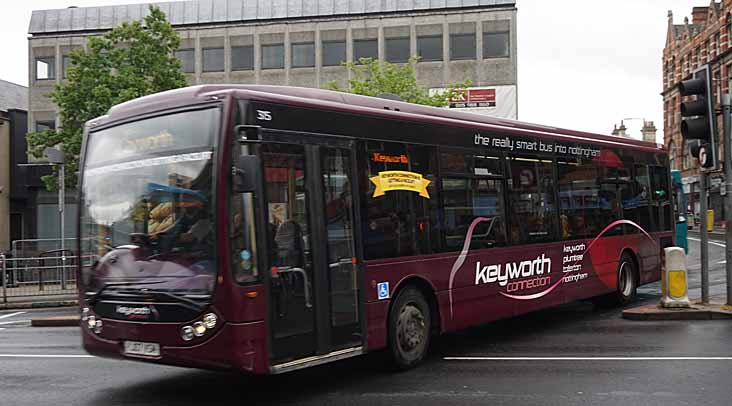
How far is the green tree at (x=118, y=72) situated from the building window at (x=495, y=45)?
1962 centimetres

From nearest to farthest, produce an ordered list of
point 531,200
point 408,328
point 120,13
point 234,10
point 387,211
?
point 387,211 → point 408,328 → point 531,200 → point 234,10 → point 120,13

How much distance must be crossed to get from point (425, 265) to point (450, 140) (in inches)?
65.8

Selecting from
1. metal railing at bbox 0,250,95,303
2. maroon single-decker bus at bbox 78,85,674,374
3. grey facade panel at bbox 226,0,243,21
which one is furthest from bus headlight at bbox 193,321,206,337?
grey facade panel at bbox 226,0,243,21

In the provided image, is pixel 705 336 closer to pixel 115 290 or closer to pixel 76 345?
pixel 115 290

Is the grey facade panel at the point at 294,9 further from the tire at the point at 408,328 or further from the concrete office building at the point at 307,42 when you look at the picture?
the tire at the point at 408,328

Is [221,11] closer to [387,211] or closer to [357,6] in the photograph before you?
[357,6]

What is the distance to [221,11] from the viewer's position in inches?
1829

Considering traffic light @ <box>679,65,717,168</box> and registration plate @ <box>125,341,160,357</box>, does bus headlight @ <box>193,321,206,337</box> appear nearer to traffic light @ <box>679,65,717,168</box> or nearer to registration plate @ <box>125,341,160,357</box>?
registration plate @ <box>125,341,160,357</box>

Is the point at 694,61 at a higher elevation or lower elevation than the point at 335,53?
higher

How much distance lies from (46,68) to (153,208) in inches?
1728

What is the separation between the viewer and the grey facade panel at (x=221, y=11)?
44.7 metres

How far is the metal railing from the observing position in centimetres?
2022

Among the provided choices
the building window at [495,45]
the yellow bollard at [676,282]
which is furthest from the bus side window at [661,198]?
the building window at [495,45]

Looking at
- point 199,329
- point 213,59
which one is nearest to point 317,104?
point 199,329
